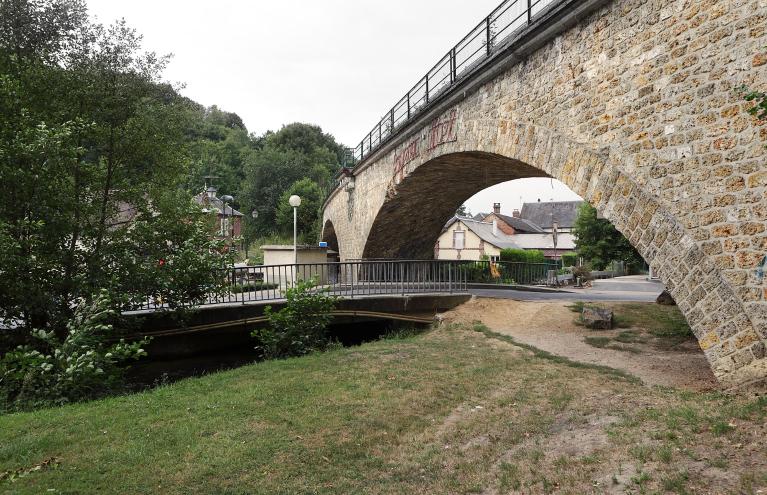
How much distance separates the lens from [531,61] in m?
7.64

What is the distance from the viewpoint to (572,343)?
26.1ft

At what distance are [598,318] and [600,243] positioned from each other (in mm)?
26017

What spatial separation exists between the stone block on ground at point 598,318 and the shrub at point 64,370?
788cm

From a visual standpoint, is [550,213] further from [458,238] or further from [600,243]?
[600,243]

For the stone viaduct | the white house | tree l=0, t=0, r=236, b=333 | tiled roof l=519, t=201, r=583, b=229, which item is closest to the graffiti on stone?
the stone viaduct

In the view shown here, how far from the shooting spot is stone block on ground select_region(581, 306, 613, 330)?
881cm

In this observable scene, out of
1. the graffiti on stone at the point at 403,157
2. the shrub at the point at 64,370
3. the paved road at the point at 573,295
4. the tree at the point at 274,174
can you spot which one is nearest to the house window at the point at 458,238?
the tree at the point at 274,174

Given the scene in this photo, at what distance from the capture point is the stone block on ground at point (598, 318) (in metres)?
8.81

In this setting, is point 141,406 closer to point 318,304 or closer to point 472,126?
point 318,304

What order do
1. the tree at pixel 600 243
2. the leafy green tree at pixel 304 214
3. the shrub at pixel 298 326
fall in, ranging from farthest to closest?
the leafy green tree at pixel 304 214 → the tree at pixel 600 243 → the shrub at pixel 298 326

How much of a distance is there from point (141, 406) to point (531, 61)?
25.3 feet

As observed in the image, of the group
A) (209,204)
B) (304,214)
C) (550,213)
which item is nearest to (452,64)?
(209,204)

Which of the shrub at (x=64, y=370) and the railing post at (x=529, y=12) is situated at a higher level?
the railing post at (x=529, y=12)

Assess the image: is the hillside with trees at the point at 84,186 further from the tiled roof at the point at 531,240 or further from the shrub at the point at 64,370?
the tiled roof at the point at 531,240
